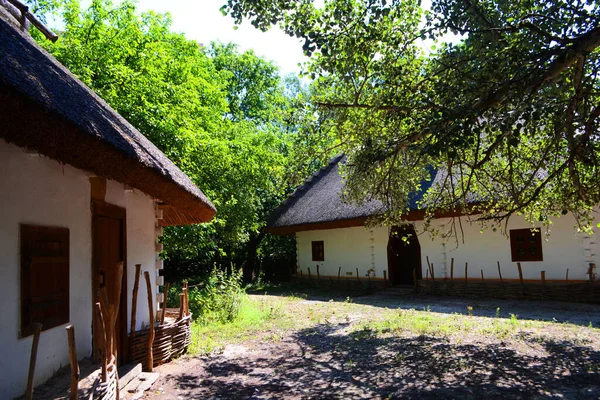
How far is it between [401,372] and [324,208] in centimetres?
989

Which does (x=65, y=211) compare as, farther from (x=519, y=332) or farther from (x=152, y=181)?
(x=519, y=332)

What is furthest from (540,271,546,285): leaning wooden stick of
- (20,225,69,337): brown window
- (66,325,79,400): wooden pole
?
(66,325,79,400): wooden pole

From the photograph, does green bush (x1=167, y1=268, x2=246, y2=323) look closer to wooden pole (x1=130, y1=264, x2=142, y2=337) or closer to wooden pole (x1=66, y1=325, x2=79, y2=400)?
wooden pole (x1=130, y1=264, x2=142, y2=337)

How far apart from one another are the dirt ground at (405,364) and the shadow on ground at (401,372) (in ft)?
0.04

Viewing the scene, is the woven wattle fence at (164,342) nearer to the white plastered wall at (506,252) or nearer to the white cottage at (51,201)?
the white cottage at (51,201)

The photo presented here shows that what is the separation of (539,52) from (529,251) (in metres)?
7.53

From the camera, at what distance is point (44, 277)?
361 centimetres

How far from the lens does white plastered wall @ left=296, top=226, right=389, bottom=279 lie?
14.0 meters

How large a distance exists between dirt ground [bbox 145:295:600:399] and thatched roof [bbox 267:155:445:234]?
15.1 ft

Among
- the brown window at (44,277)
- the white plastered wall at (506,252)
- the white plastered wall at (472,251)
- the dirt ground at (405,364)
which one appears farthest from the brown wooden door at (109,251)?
the white plastered wall at (506,252)

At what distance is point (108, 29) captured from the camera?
371 inches

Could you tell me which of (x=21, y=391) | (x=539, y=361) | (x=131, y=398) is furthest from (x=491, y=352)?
(x=21, y=391)

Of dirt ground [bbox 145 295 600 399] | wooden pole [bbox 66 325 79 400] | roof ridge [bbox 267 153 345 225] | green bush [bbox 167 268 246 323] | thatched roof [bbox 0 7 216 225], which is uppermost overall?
roof ridge [bbox 267 153 345 225]

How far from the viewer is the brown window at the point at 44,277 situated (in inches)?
131
